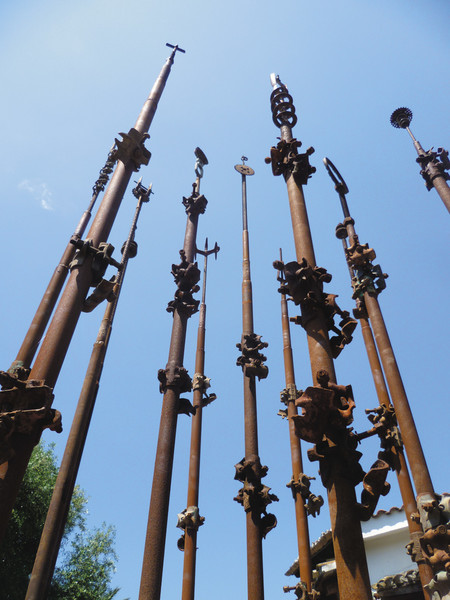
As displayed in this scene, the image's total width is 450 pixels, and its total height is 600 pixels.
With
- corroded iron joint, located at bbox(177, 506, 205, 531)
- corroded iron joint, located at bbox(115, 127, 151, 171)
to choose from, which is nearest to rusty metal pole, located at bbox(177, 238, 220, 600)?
corroded iron joint, located at bbox(177, 506, 205, 531)

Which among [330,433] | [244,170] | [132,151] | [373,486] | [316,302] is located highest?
[244,170]

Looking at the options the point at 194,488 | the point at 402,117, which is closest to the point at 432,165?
the point at 402,117

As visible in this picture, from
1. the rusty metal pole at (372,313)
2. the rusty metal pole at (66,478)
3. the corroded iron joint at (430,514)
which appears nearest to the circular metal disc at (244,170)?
the rusty metal pole at (372,313)

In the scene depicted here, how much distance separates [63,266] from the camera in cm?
992

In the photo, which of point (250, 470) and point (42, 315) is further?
point (42, 315)

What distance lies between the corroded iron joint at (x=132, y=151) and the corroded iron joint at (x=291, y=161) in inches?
99.6

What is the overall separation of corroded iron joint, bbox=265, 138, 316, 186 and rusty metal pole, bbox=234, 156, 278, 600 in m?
4.64

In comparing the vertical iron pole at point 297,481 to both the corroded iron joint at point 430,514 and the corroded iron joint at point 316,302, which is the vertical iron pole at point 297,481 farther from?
the corroded iron joint at point 316,302

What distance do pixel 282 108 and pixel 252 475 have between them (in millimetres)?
7016

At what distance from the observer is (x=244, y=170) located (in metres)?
17.3

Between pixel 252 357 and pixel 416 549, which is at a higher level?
pixel 252 357

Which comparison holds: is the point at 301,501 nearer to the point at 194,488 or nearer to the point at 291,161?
the point at 194,488

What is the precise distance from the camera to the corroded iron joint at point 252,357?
1020 centimetres

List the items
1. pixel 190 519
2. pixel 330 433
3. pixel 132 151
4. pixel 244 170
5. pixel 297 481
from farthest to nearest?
pixel 244 170, pixel 297 481, pixel 190 519, pixel 132 151, pixel 330 433
